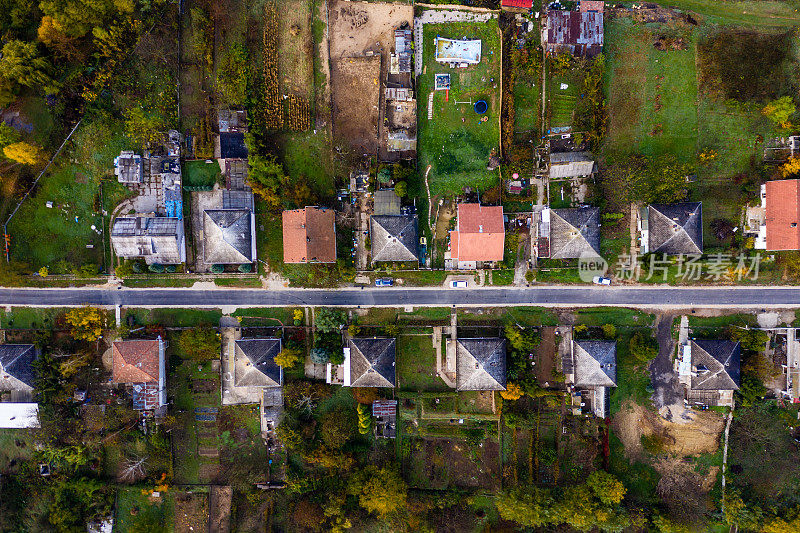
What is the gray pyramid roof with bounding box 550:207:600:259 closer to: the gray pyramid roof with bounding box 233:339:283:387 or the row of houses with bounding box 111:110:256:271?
the gray pyramid roof with bounding box 233:339:283:387

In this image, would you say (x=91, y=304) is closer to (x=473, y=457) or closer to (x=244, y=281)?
(x=244, y=281)

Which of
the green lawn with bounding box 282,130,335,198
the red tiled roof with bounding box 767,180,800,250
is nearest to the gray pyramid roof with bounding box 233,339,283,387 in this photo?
the green lawn with bounding box 282,130,335,198

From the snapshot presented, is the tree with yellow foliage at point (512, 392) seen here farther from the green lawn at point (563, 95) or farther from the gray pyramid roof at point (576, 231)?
the green lawn at point (563, 95)

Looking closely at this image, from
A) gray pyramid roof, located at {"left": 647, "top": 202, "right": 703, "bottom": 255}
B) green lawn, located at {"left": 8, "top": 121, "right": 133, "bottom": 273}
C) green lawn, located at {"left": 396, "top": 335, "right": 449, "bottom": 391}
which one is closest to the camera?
gray pyramid roof, located at {"left": 647, "top": 202, "right": 703, "bottom": 255}

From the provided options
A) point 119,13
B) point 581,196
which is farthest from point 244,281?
point 581,196

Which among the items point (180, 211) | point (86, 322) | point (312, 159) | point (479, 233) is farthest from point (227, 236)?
point (479, 233)

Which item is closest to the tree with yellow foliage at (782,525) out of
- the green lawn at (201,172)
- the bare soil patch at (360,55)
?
the bare soil patch at (360,55)
